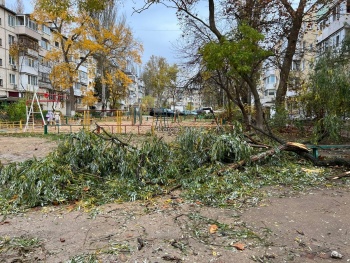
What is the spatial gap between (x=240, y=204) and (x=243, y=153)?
2065 millimetres

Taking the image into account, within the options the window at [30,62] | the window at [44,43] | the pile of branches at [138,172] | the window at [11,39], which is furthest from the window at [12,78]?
the pile of branches at [138,172]

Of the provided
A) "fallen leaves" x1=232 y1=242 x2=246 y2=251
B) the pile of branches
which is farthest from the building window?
"fallen leaves" x1=232 y1=242 x2=246 y2=251

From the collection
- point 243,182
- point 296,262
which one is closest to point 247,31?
point 243,182

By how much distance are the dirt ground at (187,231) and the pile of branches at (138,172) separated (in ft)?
1.30

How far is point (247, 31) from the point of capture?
12344 millimetres

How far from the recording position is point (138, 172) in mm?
5957

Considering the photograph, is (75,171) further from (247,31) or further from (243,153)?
(247,31)

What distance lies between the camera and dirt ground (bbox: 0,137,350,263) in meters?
3.29

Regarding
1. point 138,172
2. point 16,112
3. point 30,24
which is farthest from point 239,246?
point 30,24

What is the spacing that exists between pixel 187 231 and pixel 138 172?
2.28 meters

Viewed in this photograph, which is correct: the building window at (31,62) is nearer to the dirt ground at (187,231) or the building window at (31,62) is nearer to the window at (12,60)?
the window at (12,60)

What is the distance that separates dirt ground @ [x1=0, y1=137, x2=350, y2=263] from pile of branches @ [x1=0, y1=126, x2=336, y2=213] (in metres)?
0.40

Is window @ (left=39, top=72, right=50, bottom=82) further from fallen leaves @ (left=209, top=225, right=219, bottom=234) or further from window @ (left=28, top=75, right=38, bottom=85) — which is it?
fallen leaves @ (left=209, top=225, right=219, bottom=234)

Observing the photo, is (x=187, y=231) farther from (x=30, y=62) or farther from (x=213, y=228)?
(x=30, y=62)
